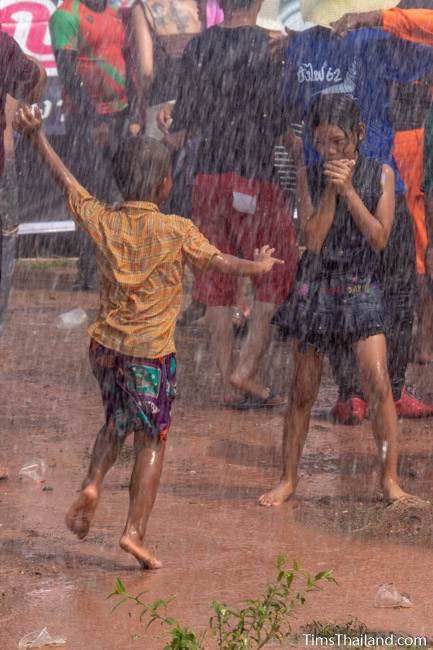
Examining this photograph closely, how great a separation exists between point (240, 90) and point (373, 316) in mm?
2232

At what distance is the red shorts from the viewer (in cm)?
736

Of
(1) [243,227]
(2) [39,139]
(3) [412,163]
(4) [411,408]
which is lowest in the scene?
(4) [411,408]

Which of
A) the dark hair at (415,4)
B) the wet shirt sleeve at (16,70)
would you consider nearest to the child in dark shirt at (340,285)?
the wet shirt sleeve at (16,70)

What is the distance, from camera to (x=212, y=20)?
36.4 ft

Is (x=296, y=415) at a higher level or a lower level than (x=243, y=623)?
lower

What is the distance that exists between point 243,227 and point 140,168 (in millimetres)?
2696

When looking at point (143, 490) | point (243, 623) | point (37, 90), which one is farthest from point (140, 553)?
point (37, 90)

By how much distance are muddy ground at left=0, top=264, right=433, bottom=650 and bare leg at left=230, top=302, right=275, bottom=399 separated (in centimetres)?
15

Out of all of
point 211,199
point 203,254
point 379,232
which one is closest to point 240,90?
point 211,199

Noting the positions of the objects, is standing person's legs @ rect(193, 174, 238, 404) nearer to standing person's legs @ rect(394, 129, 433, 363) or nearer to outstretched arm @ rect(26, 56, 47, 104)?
standing person's legs @ rect(394, 129, 433, 363)

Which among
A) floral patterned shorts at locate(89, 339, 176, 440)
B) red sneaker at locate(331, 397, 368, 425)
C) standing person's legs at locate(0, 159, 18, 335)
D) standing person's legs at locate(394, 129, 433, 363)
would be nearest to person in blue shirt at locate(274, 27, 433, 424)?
red sneaker at locate(331, 397, 368, 425)

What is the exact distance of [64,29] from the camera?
10445mm

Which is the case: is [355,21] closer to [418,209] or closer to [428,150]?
[428,150]

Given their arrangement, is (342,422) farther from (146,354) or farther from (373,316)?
(146,354)
